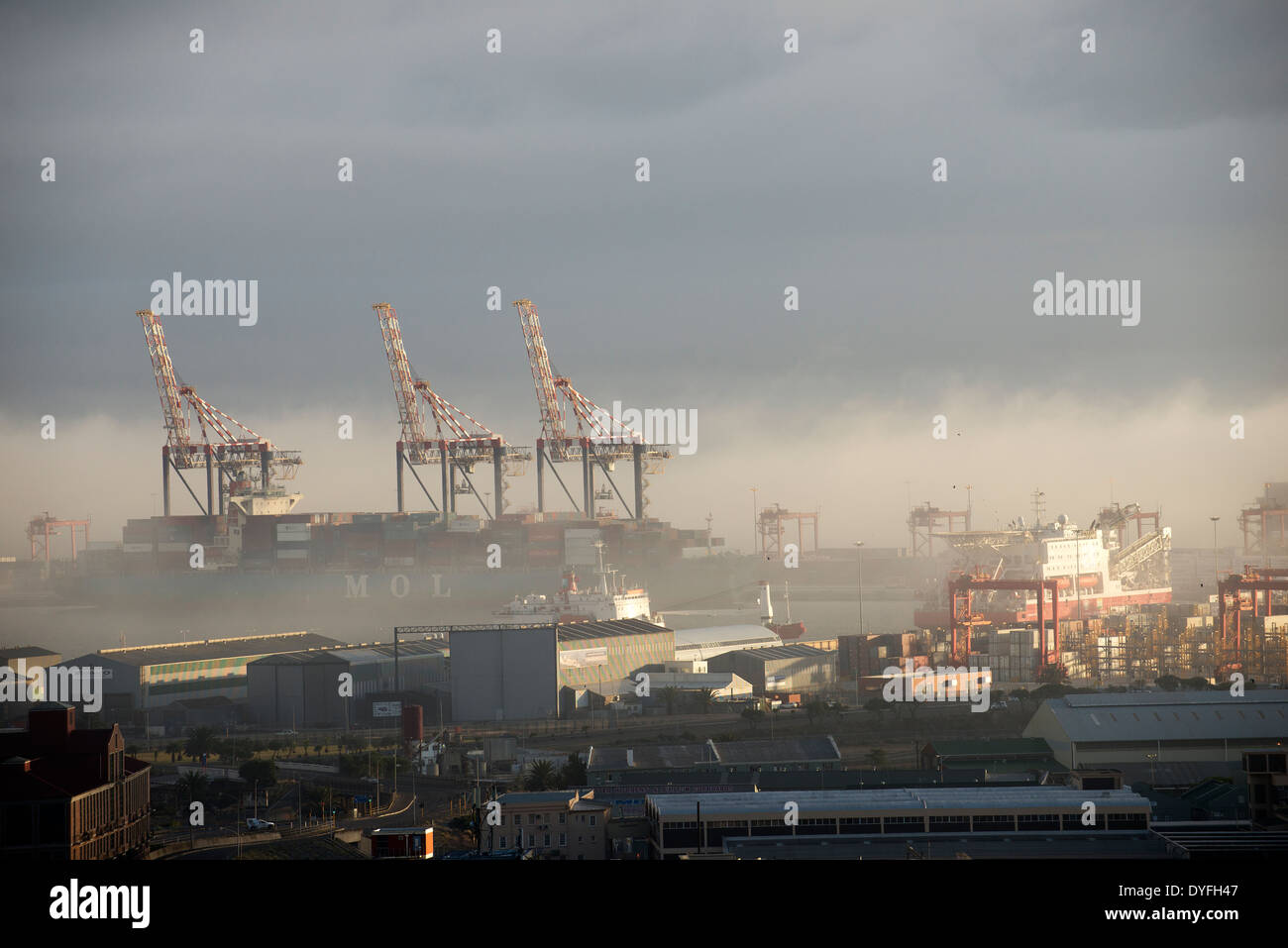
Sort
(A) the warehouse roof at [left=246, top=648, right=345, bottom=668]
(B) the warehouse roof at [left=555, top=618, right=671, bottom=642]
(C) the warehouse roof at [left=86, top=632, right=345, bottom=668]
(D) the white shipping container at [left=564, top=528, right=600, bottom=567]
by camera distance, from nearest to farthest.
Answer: (A) the warehouse roof at [left=246, top=648, right=345, bottom=668], (B) the warehouse roof at [left=555, top=618, right=671, bottom=642], (C) the warehouse roof at [left=86, top=632, right=345, bottom=668], (D) the white shipping container at [left=564, top=528, right=600, bottom=567]

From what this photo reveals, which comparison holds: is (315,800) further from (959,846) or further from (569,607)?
(569,607)

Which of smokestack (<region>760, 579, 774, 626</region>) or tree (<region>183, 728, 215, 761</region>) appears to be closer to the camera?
tree (<region>183, 728, 215, 761</region>)

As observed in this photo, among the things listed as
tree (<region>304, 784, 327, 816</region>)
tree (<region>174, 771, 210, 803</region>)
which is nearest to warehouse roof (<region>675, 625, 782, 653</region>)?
tree (<region>304, 784, 327, 816</region>)

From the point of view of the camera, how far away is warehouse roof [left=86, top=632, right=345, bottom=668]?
36.5m

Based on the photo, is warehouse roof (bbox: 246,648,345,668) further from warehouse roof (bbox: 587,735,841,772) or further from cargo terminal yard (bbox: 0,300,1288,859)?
warehouse roof (bbox: 587,735,841,772)

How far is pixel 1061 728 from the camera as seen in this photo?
2223cm

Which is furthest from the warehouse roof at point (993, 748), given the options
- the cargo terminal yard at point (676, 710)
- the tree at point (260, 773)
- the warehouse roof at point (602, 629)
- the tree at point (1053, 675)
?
the warehouse roof at point (602, 629)

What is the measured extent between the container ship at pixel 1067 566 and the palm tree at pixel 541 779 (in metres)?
28.9

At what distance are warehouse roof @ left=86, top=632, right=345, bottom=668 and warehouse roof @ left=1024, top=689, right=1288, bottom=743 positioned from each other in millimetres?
24558

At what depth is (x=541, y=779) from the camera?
67.4 ft

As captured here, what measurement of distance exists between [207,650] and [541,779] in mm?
22876

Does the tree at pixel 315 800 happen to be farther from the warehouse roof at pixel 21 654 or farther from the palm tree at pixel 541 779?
the warehouse roof at pixel 21 654
